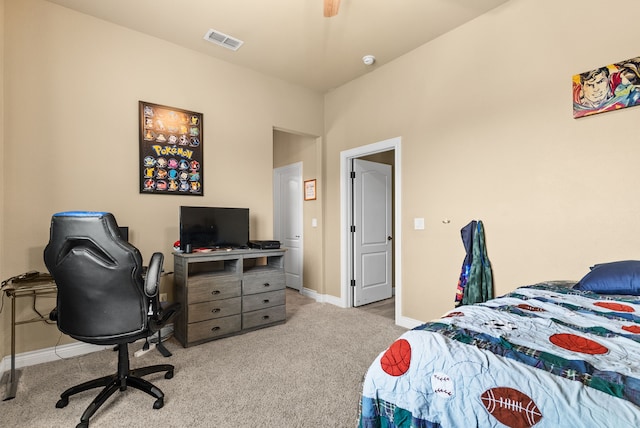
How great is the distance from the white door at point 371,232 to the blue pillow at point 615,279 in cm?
264

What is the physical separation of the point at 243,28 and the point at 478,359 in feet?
10.9

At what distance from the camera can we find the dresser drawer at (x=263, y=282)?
3256 millimetres

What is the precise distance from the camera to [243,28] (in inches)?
119

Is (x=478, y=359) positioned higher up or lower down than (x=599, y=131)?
lower down

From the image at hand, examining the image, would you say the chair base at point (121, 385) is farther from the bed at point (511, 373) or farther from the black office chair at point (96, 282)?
the bed at point (511, 373)

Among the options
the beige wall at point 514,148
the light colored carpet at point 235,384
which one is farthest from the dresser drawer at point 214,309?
the beige wall at point 514,148

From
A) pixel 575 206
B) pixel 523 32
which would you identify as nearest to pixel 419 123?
pixel 523 32

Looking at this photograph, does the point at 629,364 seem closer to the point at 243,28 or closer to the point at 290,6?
the point at 290,6

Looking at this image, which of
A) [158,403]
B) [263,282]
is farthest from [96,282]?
[263,282]

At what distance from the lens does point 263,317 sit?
3354 millimetres

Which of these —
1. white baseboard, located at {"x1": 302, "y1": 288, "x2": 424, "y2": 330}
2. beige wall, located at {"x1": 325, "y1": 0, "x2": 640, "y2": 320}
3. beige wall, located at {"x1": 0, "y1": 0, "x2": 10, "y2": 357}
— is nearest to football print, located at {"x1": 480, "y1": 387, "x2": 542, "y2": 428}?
beige wall, located at {"x1": 325, "y1": 0, "x2": 640, "y2": 320}

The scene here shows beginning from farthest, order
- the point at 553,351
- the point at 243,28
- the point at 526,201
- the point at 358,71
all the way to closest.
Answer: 1. the point at 358,71
2. the point at 243,28
3. the point at 526,201
4. the point at 553,351

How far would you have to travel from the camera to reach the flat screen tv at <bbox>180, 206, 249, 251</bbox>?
3.09 meters

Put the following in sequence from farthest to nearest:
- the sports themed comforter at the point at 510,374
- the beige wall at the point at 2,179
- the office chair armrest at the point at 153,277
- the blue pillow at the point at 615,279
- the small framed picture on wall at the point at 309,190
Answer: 1. the small framed picture on wall at the point at 309,190
2. the beige wall at the point at 2,179
3. the office chair armrest at the point at 153,277
4. the blue pillow at the point at 615,279
5. the sports themed comforter at the point at 510,374
